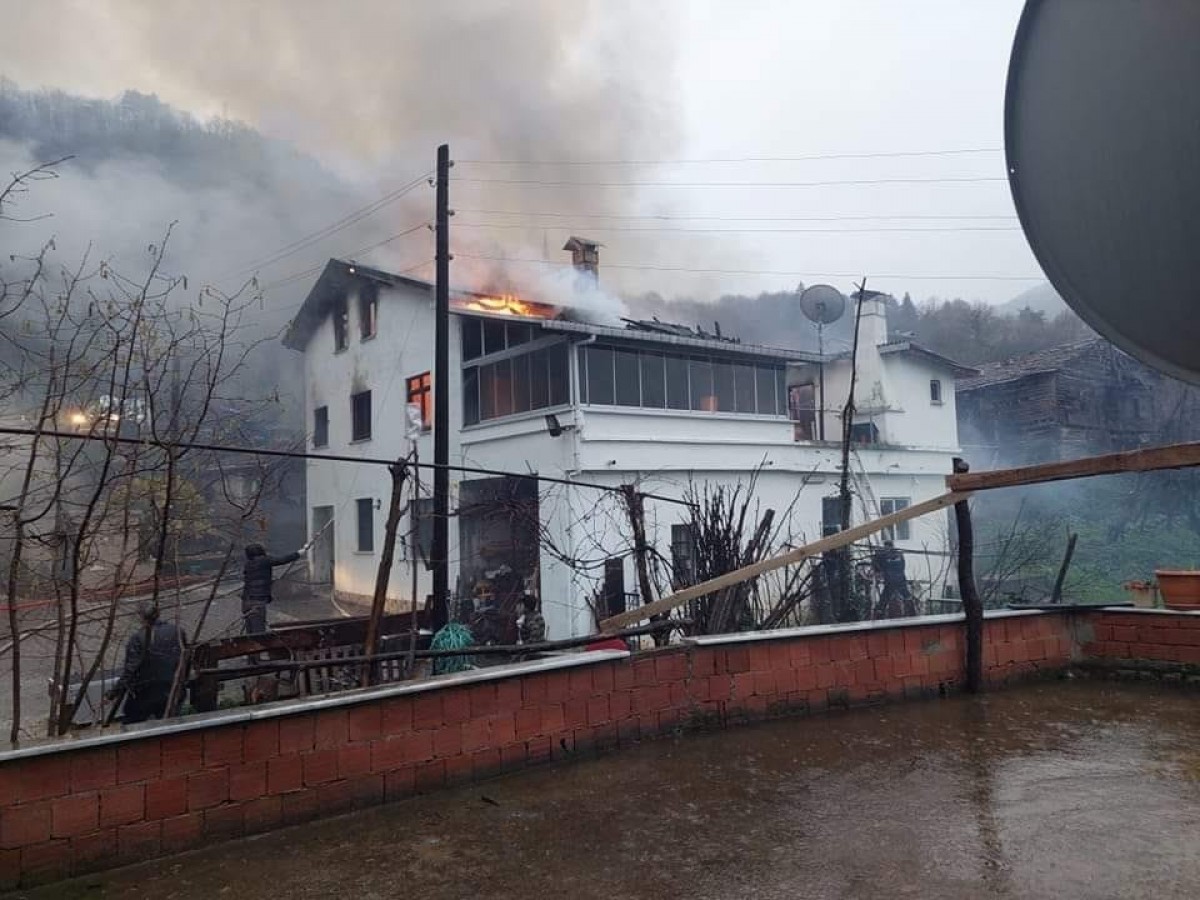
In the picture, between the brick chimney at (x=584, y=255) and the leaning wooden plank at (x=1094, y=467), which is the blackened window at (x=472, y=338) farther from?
the leaning wooden plank at (x=1094, y=467)

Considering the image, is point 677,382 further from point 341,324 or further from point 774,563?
point 341,324

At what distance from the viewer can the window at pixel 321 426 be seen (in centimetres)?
2239

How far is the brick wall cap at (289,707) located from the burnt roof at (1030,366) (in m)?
23.2

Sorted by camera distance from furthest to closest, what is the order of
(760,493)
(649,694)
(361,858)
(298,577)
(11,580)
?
(298,577)
(760,493)
(649,694)
(11,580)
(361,858)

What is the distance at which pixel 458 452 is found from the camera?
16.5 m

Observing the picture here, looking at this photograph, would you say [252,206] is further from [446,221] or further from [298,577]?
[446,221]

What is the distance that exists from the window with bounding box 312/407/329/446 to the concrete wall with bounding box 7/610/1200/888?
19.2 metres

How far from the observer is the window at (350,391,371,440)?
66.8 feet

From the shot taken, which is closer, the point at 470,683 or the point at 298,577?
the point at 470,683

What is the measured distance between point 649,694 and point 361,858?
2238 millimetres

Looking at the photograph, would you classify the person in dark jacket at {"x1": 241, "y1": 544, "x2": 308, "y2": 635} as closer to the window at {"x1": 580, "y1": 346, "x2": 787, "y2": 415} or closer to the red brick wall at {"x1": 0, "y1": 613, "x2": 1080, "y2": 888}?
the red brick wall at {"x1": 0, "y1": 613, "x2": 1080, "y2": 888}

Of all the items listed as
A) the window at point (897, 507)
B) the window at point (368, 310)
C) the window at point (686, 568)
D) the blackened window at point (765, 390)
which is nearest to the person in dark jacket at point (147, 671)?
the window at point (686, 568)

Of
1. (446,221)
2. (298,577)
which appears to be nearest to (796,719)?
(446,221)

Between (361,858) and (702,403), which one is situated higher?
(702,403)
